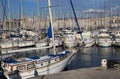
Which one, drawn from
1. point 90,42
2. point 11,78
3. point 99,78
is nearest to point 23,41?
point 90,42

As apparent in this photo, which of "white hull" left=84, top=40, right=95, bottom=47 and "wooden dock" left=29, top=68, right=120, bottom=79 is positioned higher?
"wooden dock" left=29, top=68, right=120, bottom=79

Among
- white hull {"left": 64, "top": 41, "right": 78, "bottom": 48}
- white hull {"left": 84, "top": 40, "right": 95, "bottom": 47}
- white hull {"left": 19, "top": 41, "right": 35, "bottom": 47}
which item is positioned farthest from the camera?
white hull {"left": 84, "top": 40, "right": 95, "bottom": 47}

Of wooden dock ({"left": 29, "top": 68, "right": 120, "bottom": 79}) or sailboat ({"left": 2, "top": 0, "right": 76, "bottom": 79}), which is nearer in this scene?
wooden dock ({"left": 29, "top": 68, "right": 120, "bottom": 79})

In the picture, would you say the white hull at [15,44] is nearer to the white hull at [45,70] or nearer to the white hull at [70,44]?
the white hull at [70,44]

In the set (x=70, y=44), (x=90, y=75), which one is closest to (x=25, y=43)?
(x=70, y=44)

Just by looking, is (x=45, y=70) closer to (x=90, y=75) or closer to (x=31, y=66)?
(x=31, y=66)

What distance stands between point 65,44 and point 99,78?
36.0m

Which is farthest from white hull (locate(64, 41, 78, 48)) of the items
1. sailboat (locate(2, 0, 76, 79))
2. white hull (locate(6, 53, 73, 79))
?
sailboat (locate(2, 0, 76, 79))

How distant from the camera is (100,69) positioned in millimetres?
18781

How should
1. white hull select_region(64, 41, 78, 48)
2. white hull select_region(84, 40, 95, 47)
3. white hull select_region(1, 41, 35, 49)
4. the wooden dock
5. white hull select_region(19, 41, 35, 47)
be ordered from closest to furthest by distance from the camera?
the wooden dock < white hull select_region(1, 41, 35, 49) < white hull select_region(19, 41, 35, 47) < white hull select_region(64, 41, 78, 48) < white hull select_region(84, 40, 95, 47)

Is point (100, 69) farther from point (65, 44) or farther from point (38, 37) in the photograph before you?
point (38, 37)

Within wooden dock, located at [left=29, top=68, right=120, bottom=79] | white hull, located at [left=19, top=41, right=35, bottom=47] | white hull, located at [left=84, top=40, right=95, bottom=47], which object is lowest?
white hull, located at [left=84, top=40, right=95, bottom=47]

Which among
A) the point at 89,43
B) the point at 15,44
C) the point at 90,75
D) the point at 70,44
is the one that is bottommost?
the point at 89,43

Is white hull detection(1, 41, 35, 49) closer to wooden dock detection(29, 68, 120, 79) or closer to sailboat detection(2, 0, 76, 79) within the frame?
sailboat detection(2, 0, 76, 79)
